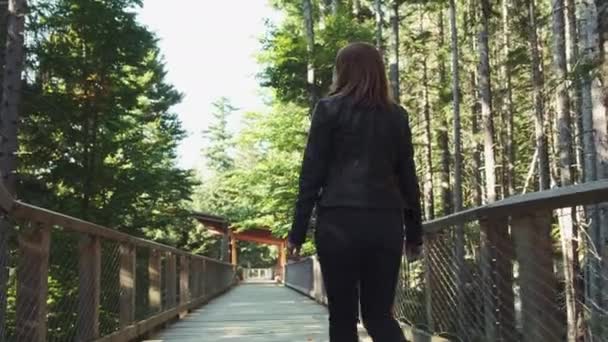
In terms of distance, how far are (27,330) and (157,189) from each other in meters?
12.1

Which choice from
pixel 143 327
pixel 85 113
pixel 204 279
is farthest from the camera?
pixel 85 113

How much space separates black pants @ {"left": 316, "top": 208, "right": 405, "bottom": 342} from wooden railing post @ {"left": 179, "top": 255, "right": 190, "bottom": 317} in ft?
22.7

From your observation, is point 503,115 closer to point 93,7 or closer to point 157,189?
point 157,189

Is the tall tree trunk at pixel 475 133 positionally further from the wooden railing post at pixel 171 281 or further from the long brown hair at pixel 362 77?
the long brown hair at pixel 362 77

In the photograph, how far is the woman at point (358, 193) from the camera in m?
2.79

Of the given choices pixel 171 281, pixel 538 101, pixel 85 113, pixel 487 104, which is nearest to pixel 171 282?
pixel 171 281

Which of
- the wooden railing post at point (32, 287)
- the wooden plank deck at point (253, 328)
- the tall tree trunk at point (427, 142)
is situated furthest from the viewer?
the tall tree trunk at point (427, 142)

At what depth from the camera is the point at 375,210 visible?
280 cm

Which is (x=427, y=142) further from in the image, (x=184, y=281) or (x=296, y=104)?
(x=184, y=281)

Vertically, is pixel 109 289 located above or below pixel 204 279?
above

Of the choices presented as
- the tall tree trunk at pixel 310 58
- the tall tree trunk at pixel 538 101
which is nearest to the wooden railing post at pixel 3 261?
the tall tree trunk at pixel 310 58

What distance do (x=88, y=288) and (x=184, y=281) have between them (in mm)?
5320

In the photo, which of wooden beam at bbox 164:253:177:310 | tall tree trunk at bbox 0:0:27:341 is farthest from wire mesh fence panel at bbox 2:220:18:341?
tall tree trunk at bbox 0:0:27:341

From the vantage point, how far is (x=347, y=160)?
2881 mm
